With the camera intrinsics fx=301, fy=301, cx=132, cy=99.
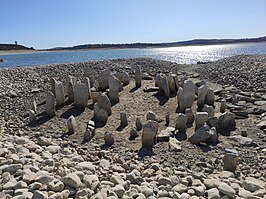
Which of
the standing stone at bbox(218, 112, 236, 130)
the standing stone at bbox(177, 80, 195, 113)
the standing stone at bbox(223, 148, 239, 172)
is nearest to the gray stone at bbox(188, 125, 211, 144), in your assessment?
the standing stone at bbox(218, 112, 236, 130)

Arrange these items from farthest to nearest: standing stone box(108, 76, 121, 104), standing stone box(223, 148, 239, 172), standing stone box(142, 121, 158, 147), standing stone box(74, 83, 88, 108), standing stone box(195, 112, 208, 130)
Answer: standing stone box(108, 76, 121, 104)
standing stone box(74, 83, 88, 108)
standing stone box(195, 112, 208, 130)
standing stone box(142, 121, 158, 147)
standing stone box(223, 148, 239, 172)

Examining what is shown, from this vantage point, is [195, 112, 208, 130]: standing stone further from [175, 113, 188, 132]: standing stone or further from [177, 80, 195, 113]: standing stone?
[177, 80, 195, 113]: standing stone

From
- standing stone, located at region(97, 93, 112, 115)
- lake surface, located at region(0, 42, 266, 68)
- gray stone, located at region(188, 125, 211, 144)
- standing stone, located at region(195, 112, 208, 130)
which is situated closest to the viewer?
gray stone, located at region(188, 125, 211, 144)

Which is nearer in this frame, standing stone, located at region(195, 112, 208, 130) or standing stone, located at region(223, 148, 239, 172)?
standing stone, located at region(223, 148, 239, 172)

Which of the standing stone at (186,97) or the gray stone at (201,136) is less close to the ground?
the standing stone at (186,97)

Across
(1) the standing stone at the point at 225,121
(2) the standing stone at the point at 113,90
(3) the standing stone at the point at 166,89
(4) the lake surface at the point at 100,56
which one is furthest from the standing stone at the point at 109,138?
(4) the lake surface at the point at 100,56

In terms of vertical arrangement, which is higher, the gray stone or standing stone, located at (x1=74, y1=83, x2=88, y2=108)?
standing stone, located at (x1=74, y1=83, x2=88, y2=108)

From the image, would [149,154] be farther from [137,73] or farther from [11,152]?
[137,73]

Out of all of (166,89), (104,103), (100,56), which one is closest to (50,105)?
(104,103)

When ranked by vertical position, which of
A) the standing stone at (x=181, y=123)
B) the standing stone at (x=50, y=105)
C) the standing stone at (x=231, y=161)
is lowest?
the standing stone at (x=231, y=161)

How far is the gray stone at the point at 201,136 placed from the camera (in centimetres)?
668

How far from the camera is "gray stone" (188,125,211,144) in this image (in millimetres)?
6680

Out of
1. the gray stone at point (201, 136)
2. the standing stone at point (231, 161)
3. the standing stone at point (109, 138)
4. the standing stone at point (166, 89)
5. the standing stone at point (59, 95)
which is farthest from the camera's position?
the standing stone at point (166, 89)

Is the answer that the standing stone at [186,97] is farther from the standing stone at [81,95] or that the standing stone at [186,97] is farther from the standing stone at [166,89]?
the standing stone at [81,95]
